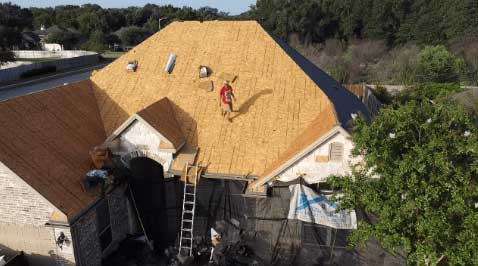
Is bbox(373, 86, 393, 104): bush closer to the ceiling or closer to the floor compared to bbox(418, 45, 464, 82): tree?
closer to the floor

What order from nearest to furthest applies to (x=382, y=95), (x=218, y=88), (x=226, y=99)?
(x=226, y=99)
(x=218, y=88)
(x=382, y=95)

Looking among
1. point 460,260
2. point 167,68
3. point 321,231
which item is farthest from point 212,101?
point 460,260

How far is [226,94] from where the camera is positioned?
60.1ft

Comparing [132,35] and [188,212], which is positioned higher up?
[132,35]

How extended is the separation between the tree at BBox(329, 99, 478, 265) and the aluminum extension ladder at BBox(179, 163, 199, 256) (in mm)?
7023

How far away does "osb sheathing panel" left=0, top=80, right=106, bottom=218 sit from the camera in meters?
14.9

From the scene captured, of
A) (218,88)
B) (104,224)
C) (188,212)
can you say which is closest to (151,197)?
(188,212)

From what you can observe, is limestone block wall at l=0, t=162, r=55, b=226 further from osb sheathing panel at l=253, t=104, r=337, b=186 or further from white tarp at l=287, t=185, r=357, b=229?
white tarp at l=287, t=185, r=357, b=229

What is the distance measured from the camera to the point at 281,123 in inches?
723

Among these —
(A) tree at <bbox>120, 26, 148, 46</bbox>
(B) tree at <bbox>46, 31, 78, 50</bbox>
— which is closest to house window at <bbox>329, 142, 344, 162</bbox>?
(A) tree at <bbox>120, 26, 148, 46</bbox>

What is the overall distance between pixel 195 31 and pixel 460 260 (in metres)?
18.2

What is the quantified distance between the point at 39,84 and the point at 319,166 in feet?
164

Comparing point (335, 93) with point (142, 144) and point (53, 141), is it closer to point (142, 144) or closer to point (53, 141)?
point (142, 144)

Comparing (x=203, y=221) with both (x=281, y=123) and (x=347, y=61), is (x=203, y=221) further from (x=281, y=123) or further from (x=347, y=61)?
(x=347, y=61)
